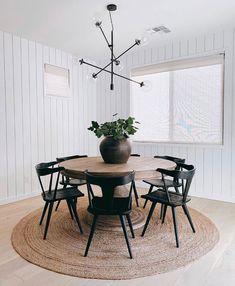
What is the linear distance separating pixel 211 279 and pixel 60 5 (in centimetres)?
318

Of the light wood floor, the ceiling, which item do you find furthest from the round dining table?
the ceiling

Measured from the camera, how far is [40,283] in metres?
1.84

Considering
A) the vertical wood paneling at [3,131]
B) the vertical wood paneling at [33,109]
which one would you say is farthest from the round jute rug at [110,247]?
the vertical wood paneling at [33,109]

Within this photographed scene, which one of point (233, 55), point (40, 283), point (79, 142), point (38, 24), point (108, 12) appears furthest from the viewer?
point (79, 142)

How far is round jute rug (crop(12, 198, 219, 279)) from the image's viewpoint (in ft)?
6.63

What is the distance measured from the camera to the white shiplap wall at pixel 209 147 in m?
3.73

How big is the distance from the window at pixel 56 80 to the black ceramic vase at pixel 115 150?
6.84 feet

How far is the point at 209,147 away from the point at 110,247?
2.41m

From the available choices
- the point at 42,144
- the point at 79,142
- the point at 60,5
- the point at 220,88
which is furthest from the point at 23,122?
the point at 220,88

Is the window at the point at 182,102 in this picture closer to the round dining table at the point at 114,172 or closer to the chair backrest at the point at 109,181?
the round dining table at the point at 114,172

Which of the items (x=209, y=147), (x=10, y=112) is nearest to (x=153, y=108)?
(x=209, y=147)

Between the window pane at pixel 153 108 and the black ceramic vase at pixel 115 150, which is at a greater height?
the window pane at pixel 153 108

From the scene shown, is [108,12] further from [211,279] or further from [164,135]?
[211,279]

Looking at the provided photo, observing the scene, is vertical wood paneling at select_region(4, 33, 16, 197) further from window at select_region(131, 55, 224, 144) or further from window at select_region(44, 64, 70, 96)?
window at select_region(131, 55, 224, 144)
